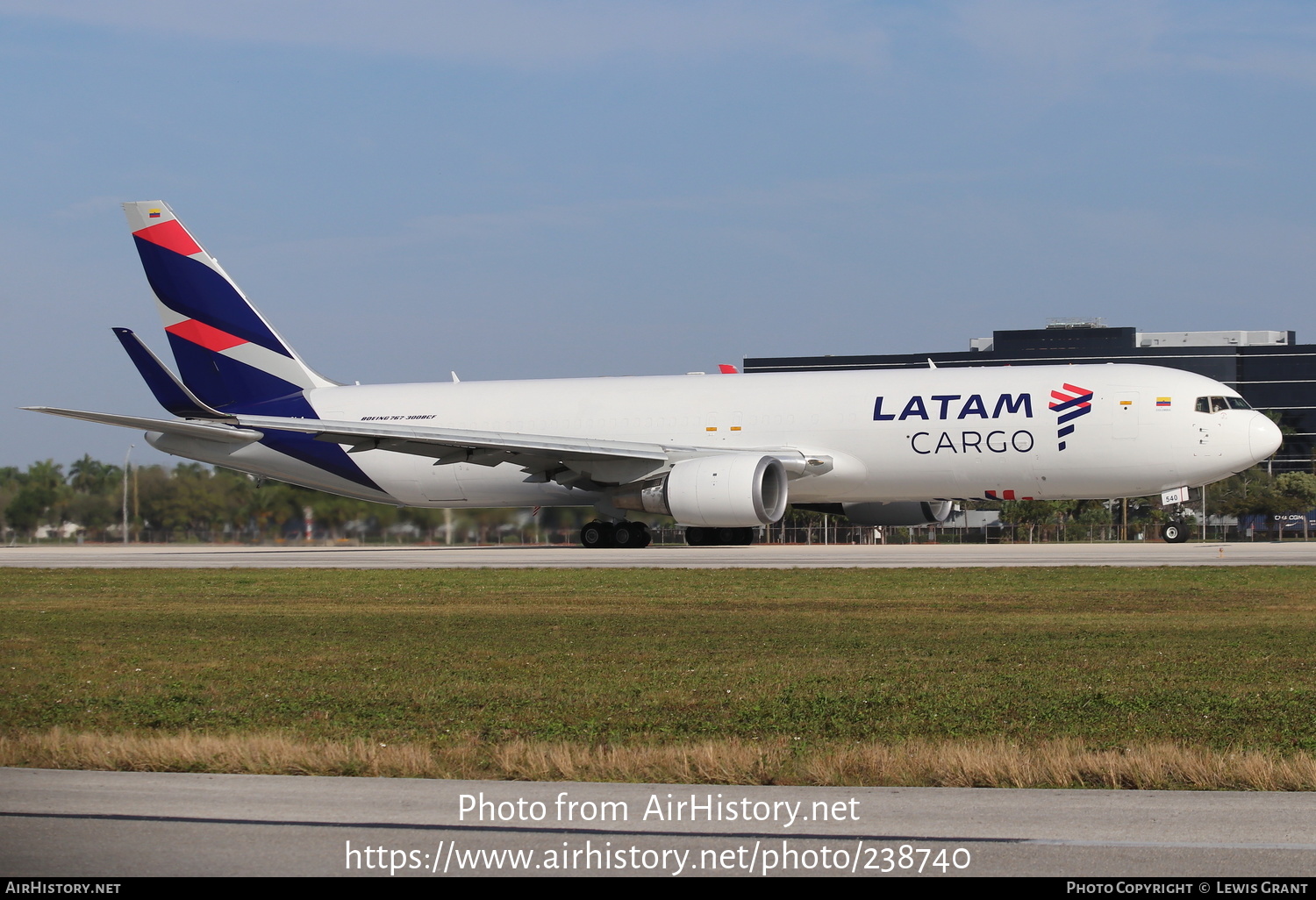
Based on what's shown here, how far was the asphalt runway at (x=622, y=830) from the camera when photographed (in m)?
5.80

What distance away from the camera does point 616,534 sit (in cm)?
3566

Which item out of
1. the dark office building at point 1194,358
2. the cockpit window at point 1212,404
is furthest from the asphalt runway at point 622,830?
the dark office building at point 1194,358

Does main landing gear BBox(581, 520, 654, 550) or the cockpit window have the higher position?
the cockpit window

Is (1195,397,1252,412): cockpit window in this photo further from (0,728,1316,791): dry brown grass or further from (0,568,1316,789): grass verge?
(0,728,1316,791): dry brown grass

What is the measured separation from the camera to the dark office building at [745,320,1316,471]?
394 feet

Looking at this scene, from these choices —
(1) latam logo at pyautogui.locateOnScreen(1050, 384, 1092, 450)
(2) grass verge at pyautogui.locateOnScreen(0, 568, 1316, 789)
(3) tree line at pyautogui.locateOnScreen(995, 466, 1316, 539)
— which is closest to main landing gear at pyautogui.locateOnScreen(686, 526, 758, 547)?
(1) latam logo at pyautogui.locateOnScreen(1050, 384, 1092, 450)

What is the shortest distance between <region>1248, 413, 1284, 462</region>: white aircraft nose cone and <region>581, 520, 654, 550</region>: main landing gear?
46.2ft

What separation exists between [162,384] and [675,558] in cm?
1528

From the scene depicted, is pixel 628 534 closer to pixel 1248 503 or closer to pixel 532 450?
pixel 532 450

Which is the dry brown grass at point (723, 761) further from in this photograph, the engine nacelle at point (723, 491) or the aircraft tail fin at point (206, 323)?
the aircraft tail fin at point (206, 323)

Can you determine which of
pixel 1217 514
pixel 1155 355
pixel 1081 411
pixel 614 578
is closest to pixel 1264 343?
pixel 1155 355

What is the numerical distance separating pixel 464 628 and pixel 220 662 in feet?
10.9

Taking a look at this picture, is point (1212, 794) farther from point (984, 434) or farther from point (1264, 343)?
point (1264, 343)

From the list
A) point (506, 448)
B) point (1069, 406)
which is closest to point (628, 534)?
point (506, 448)
